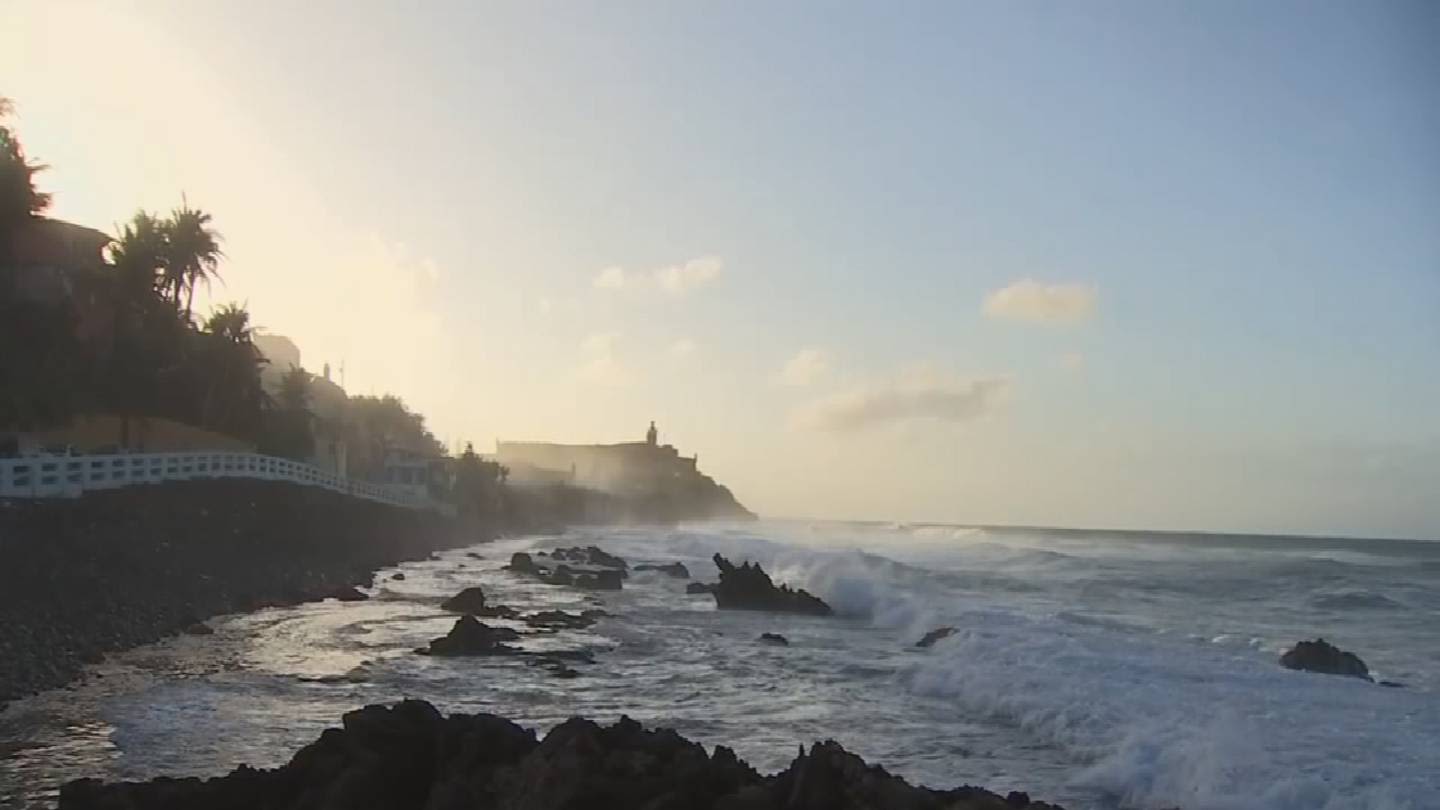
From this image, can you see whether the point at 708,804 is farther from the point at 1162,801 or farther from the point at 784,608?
the point at 784,608

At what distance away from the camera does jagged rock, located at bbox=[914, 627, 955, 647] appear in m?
23.5

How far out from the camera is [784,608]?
32094 mm

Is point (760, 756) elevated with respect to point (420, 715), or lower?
lower

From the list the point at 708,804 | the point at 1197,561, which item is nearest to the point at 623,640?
the point at 708,804

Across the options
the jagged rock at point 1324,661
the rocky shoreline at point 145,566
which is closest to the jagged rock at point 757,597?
the rocky shoreline at point 145,566

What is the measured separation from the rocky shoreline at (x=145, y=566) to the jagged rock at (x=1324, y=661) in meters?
20.5

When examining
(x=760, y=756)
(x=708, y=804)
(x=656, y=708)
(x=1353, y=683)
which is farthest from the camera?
(x=1353, y=683)

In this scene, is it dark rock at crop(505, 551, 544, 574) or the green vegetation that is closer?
the green vegetation

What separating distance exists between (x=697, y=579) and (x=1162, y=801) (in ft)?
109

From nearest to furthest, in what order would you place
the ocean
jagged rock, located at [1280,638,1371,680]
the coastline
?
1. the coastline
2. the ocean
3. jagged rock, located at [1280,638,1371,680]

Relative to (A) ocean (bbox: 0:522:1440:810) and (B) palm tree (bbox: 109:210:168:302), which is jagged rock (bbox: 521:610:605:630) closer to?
(A) ocean (bbox: 0:522:1440:810)

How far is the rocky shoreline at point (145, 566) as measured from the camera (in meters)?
16.3

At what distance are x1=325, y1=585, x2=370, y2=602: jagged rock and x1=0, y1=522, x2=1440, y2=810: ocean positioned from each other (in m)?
0.79

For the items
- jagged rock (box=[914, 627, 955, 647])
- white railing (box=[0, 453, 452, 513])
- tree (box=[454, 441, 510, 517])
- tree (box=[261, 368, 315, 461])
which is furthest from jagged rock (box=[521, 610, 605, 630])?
tree (box=[454, 441, 510, 517])
